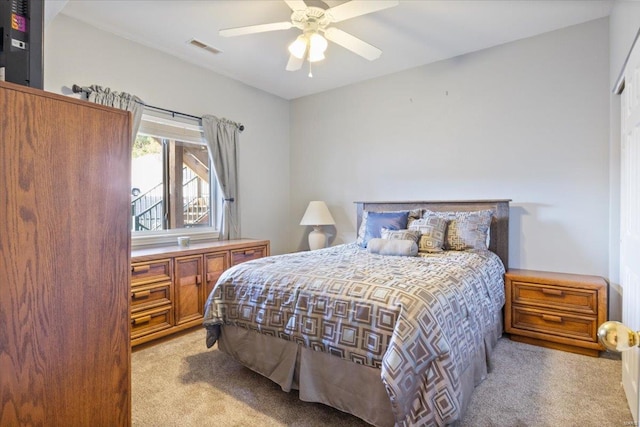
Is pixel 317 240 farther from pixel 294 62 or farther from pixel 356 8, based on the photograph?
pixel 356 8

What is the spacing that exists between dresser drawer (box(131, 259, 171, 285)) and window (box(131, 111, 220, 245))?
55cm

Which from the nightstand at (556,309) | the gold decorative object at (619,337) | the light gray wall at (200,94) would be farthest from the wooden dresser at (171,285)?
the gold decorative object at (619,337)

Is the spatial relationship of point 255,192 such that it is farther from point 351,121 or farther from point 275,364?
point 275,364

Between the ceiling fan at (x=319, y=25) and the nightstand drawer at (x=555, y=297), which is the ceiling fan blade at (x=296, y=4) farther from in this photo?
the nightstand drawer at (x=555, y=297)

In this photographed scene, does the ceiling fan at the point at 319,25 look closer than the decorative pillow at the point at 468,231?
Yes

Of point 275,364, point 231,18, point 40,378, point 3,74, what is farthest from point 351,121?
point 40,378

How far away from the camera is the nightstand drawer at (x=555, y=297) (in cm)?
252

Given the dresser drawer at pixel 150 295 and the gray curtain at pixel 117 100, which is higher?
the gray curtain at pixel 117 100

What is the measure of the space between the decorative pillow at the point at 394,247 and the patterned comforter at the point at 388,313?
0.18 m

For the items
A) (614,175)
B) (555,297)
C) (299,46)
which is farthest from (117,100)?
(614,175)

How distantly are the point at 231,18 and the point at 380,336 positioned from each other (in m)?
2.75

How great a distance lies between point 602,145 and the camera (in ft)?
9.22

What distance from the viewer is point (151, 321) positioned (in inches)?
110

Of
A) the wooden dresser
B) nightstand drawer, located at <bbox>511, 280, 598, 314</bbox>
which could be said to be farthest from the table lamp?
nightstand drawer, located at <bbox>511, 280, 598, 314</bbox>
